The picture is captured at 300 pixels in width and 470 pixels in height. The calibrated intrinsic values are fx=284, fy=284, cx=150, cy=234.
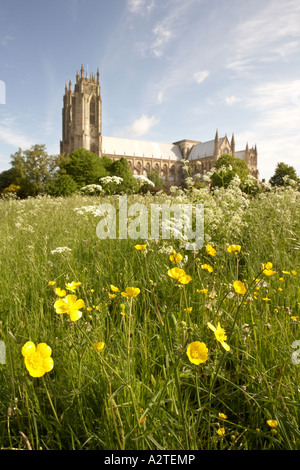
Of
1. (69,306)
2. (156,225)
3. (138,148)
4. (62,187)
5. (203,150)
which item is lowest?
(69,306)

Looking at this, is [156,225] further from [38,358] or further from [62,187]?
[62,187]

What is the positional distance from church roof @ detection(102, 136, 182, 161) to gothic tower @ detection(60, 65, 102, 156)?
890 cm

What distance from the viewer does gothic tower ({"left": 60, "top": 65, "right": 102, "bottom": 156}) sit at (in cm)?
6234

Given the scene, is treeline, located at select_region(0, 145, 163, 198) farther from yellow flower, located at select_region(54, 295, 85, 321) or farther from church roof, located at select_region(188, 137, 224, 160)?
church roof, located at select_region(188, 137, 224, 160)

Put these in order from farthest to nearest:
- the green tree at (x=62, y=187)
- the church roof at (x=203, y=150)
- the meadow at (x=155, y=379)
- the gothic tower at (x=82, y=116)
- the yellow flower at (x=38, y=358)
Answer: the church roof at (x=203, y=150) < the gothic tower at (x=82, y=116) < the green tree at (x=62, y=187) < the meadow at (x=155, y=379) < the yellow flower at (x=38, y=358)

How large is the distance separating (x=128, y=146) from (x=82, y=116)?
17886mm

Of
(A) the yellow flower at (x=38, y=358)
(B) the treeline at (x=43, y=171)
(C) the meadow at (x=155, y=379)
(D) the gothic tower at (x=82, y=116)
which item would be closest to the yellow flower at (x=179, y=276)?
(C) the meadow at (x=155, y=379)

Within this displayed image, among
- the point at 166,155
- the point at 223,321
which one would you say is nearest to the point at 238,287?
the point at 223,321

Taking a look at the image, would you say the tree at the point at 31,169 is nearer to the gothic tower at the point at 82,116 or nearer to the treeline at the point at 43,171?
the treeline at the point at 43,171

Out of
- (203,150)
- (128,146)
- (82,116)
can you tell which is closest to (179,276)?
(82,116)

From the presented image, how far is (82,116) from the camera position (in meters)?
62.6

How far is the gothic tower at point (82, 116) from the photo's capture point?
6234 centimetres
